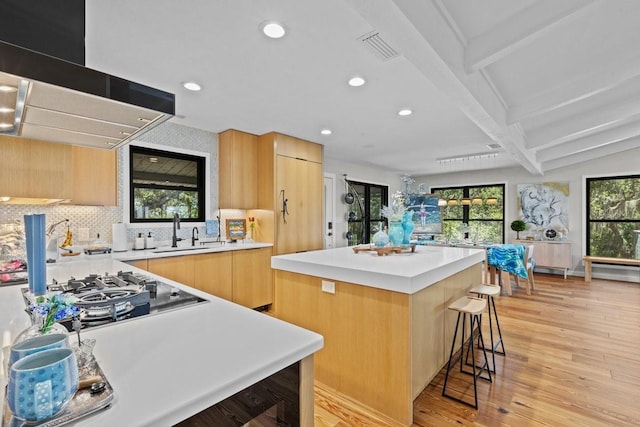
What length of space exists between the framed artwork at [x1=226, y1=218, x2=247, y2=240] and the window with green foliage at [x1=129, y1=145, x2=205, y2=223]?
1.32 feet

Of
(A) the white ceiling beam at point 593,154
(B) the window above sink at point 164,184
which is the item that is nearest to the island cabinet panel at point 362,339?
(B) the window above sink at point 164,184

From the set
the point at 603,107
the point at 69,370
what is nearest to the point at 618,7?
the point at 603,107

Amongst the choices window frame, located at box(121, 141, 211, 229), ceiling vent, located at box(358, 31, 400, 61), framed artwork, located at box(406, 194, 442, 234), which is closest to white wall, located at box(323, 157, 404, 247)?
framed artwork, located at box(406, 194, 442, 234)

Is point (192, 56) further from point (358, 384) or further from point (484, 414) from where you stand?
point (484, 414)

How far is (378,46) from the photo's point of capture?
2154 mm

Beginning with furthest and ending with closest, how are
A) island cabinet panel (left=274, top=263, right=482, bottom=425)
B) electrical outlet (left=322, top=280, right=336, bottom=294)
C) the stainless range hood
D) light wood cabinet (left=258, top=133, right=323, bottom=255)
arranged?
light wood cabinet (left=258, top=133, right=323, bottom=255) → electrical outlet (left=322, top=280, right=336, bottom=294) → island cabinet panel (left=274, top=263, right=482, bottom=425) → the stainless range hood

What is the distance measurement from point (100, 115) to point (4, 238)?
2.23m

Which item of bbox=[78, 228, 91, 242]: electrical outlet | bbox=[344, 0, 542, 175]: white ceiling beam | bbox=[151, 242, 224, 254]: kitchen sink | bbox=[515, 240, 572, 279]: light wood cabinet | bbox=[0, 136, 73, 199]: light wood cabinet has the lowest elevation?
bbox=[515, 240, 572, 279]: light wood cabinet

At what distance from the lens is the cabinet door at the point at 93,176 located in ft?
9.12

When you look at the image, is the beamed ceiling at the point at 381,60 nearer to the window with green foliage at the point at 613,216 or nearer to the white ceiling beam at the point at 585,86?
the white ceiling beam at the point at 585,86

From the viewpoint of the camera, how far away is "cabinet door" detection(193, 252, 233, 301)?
341 cm

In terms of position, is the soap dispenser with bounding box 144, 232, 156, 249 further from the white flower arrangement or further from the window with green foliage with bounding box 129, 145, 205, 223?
the white flower arrangement

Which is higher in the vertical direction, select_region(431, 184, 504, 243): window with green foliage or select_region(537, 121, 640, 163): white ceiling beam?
select_region(537, 121, 640, 163): white ceiling beam

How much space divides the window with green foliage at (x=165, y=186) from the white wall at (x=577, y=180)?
6.91 metres
